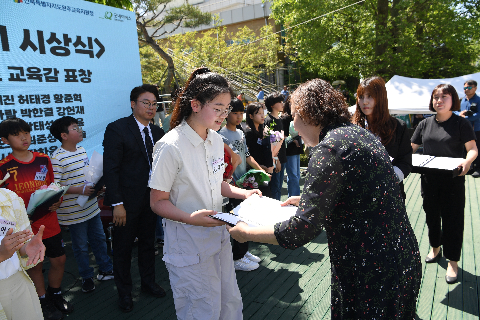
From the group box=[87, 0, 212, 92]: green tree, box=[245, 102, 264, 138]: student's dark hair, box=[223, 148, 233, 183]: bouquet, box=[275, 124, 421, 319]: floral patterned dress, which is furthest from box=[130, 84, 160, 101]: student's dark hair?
box=[87, 0, 212, 92]: green tree

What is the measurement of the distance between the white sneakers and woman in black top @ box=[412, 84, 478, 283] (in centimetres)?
204

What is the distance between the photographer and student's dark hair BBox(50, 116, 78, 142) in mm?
3545

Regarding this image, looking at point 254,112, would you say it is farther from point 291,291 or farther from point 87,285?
point 87,285

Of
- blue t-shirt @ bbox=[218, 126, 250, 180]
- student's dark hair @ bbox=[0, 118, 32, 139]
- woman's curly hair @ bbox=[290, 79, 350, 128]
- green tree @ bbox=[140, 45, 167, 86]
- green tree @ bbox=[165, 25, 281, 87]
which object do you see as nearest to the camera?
woman's curly hair @ bbox=[290, 79, 350, 128]

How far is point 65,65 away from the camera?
3844 millimetres

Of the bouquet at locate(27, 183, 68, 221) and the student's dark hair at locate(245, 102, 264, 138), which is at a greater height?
the student's dark hair at locate(245, 102, 264, 138)

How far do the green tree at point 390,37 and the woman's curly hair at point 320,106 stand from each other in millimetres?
15410

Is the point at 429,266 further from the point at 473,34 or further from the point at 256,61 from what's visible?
the point at 256,61

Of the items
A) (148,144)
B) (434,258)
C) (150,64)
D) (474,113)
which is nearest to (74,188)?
(148,144)

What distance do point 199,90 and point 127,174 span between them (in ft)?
5.24

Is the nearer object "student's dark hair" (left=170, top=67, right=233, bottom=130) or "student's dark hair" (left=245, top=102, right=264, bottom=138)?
"student's dark hair" (left=170, top=67, right=233, bottom=130)

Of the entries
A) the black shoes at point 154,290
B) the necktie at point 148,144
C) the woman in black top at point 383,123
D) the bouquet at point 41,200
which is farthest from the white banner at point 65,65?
the woman in black top at point 383,123

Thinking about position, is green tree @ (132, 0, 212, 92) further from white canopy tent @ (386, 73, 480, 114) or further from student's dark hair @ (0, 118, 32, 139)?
student's dark hair @ (0, 118, 32, 139)

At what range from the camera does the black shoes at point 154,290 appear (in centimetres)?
344
